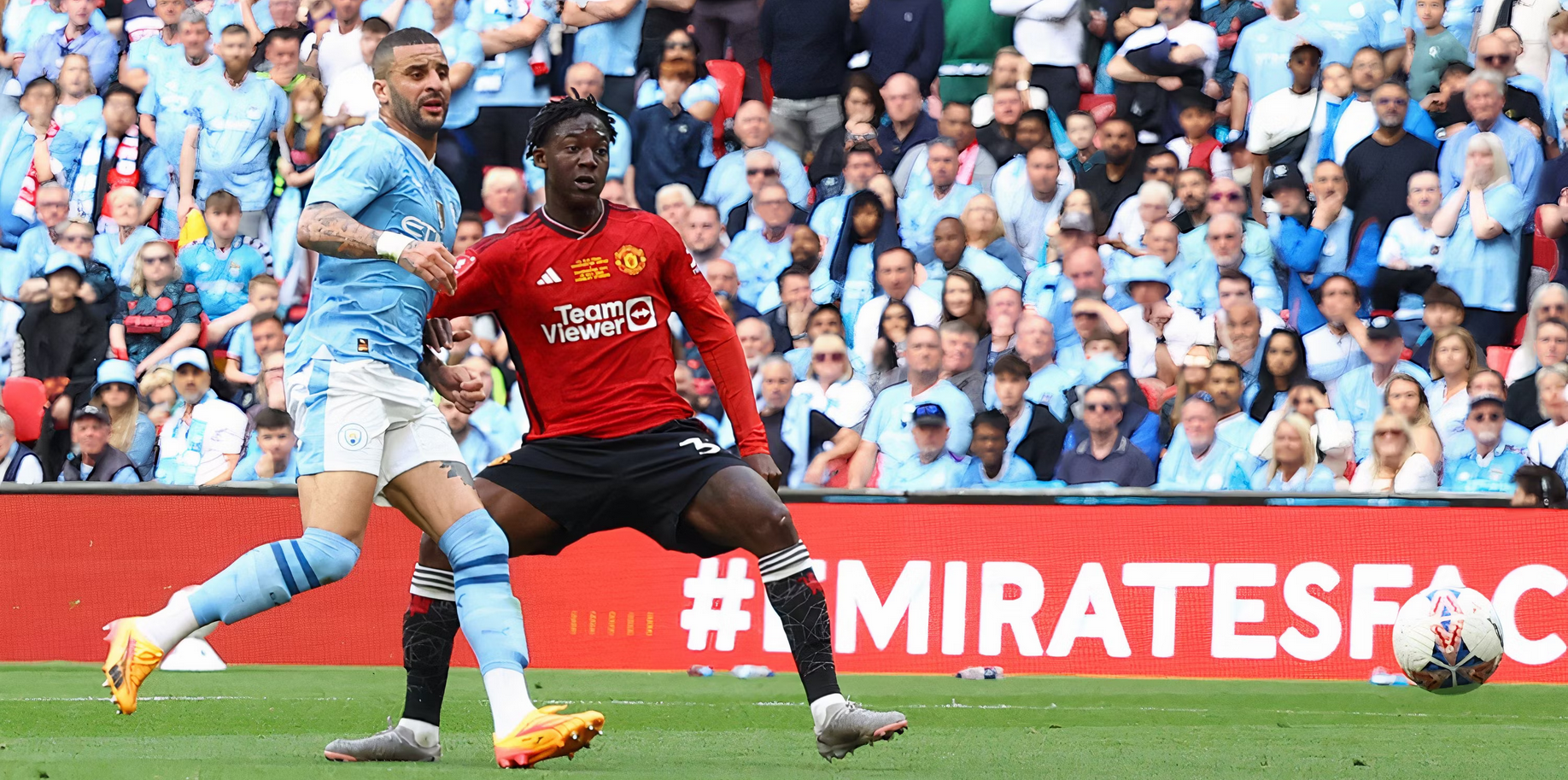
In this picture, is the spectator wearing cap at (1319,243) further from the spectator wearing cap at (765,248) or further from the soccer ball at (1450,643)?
the soccer ball at (1450,643)

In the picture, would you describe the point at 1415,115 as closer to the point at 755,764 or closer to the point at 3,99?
the point at 755,764

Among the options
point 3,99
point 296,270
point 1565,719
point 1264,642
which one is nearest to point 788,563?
point 1565,719

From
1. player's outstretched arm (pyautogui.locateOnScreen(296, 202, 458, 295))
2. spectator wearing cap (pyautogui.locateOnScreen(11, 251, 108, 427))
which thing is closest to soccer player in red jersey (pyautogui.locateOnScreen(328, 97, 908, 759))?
player's outstretched arm (pyautogui.locateOnScreen(296, 202, 458, 295))

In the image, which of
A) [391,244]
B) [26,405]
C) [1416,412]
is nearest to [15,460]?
[26,405]

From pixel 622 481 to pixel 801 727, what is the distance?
2212 millimetres

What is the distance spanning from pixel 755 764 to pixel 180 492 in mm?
6923

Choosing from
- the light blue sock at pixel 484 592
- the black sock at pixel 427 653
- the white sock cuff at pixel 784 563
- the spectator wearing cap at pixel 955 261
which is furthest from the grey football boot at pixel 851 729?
the spectator wearing cap at pixel 955 261

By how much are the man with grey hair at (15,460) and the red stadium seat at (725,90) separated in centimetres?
540

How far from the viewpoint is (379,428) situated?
5832 mm

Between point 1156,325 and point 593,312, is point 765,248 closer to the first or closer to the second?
point 1156,325

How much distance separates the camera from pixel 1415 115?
42.6 feet

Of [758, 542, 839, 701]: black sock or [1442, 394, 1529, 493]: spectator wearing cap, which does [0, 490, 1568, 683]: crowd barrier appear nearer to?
[1442, 394, 1529, 493]: spectator wearing cap

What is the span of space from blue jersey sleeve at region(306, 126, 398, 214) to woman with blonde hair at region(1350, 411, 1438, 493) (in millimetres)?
7269

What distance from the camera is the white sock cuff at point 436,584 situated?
6.29 meters
